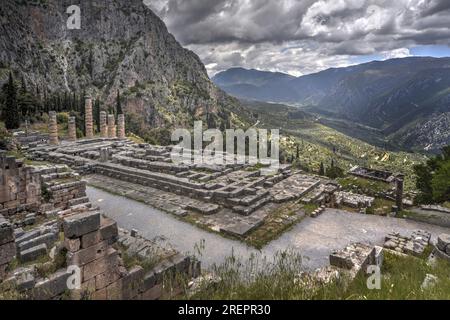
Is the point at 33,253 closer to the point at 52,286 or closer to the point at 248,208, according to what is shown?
the point at 52,286

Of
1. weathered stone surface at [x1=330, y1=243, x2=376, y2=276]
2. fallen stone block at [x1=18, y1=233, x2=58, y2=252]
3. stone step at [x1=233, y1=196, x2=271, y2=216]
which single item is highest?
fallen stone block at [x1=18, y1=233, x2=58, y2=252]

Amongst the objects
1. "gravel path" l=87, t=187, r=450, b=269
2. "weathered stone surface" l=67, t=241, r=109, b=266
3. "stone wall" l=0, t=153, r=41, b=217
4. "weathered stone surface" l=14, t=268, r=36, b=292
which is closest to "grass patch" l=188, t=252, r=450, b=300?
"weathered stone surface" l=67, t=241, r=109, b=266

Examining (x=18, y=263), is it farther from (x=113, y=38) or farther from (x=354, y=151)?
(x=354, y=151)

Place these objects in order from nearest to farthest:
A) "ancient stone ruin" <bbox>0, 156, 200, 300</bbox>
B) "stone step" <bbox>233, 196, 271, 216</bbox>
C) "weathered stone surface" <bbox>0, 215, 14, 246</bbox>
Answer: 1. "ancient stone ruin" <bbox>0, 156, 200, 300</bbox>
2. "weathered stone surface" <bbox>0, 215, 14, 246</bbox>
3. "stone step" <bbox>233, 196, 271, 216</bbox>

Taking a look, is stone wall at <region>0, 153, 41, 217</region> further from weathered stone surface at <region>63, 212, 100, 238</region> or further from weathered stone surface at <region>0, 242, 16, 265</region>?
weathered stone surface at <region>63, 212, 100, 238</region>

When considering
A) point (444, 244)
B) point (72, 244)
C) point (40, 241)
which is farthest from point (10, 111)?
point (444, 244)

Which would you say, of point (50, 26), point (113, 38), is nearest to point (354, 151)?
point (113, 38)
